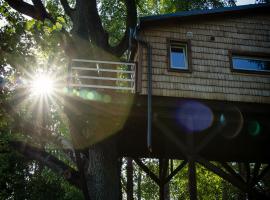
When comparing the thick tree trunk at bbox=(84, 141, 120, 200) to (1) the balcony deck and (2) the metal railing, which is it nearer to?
(1) the balcony deck

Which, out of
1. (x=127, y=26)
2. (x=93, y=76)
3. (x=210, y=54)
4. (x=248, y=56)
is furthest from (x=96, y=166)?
(x=248, y=56)

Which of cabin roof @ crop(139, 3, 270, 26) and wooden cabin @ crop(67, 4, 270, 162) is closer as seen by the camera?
wooden cabin @ crop(67, 4, 270, 162)

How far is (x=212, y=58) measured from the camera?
12.5 metres

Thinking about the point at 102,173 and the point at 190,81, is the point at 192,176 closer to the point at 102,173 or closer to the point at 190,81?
the point at 190,81

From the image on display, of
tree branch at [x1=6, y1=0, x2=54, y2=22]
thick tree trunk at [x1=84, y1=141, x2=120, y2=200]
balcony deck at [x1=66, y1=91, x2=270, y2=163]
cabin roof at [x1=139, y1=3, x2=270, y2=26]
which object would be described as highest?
cabin roof at [x1=139, y1=3, x2=270, y2=26]

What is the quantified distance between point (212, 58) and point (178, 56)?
1.23 meters

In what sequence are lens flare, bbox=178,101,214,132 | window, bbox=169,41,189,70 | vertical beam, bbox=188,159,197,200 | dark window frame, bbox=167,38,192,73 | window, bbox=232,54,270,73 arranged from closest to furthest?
lens flare, bbox=178,101,214,132 → vertical beam, bbox=188,159,197,200 → dark window frame, bbox=167,38,192,73 → window, bbox=169,41,189,70 → window, bbox=232,54,270,73

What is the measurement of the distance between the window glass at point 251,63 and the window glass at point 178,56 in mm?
1851

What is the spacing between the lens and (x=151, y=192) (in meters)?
37.6

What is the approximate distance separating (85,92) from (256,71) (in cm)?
628

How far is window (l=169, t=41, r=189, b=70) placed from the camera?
12.3 metres

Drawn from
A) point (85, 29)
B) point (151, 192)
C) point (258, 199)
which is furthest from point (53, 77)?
point (151, 192)

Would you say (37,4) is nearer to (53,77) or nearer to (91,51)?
(91,51)

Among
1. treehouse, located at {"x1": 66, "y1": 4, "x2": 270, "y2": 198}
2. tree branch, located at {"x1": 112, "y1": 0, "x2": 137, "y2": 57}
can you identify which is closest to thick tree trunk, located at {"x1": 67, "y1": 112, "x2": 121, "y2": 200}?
treehouse, located at {"x1": 66, "y1": 4, "x2": 270, "y2": 198}
